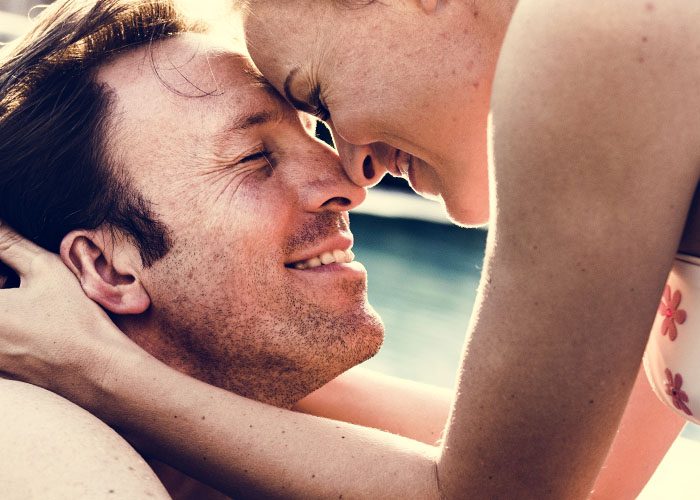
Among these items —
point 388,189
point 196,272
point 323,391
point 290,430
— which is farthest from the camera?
point 388,189

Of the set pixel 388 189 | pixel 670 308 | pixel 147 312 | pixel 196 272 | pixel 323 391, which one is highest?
pixel 670 308

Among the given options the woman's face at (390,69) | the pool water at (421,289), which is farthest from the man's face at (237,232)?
the pool water at (421,289)

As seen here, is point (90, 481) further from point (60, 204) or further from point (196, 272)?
point (60, 204)

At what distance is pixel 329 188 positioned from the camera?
6.21ft

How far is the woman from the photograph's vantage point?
37.1 inches

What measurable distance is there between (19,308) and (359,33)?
2.79 feet

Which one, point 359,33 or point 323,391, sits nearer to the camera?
point 359,33

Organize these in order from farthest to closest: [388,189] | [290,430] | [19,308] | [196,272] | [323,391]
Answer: [388,189] → [323,391] → [196,272] → [19,308] → [290,430]

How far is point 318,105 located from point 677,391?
3.03 feet

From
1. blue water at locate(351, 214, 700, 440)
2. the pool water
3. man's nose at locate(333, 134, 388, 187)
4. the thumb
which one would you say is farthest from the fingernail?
blue water at locate(351, 214, 700, 440)

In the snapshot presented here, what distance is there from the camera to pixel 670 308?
3.97 feet

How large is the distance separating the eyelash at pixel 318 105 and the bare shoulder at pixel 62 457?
789mm

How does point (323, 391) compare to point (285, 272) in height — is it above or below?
below

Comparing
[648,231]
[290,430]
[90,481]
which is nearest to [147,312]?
[290,430]
